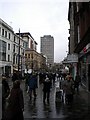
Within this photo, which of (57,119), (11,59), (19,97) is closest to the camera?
(19,97)

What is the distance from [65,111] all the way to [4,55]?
62.2 m

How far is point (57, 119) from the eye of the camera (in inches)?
466

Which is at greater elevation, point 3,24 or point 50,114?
point 3,24

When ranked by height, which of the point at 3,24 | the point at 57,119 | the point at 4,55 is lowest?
the point at 57,119

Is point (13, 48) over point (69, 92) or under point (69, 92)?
over

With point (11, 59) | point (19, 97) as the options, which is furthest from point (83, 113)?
point (11, 59)

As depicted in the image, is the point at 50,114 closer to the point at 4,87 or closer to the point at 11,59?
the point at 4,87

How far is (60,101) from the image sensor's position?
18.4 metres

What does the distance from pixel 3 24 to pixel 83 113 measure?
6131cm

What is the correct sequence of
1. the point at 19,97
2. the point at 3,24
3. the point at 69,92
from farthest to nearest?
the point at 3,24 → the point at 69,92 → the point at 19,97

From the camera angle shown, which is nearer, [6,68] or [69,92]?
[69,92]

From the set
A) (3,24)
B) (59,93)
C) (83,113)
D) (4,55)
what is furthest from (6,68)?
(83,113)

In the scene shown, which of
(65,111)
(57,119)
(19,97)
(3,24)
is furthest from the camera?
(3,24)

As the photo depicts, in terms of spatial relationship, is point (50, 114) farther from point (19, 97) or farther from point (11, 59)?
point (11, 59)
